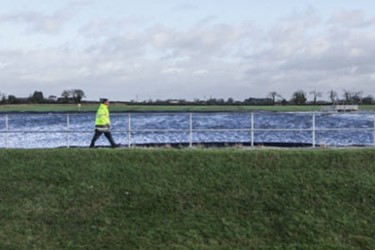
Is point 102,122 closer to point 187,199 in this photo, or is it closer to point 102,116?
point 102,116

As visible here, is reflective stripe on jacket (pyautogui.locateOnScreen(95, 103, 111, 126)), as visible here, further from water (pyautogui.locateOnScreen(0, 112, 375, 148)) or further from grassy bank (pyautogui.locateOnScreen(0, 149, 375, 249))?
grassy bank (pyautogui.locateOnScreen(0, 149, 375, 249))

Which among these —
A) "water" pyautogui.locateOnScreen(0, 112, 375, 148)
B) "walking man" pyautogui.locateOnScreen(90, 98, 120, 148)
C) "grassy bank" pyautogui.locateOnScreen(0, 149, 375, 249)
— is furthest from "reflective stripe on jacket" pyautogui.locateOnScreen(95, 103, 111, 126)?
"grassy bank" pyautogui.locateOnScreen(0, 149, 375, 249)

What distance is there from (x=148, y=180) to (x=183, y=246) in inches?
125

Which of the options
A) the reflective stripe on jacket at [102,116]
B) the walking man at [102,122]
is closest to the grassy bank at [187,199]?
the walking man at [102,122]

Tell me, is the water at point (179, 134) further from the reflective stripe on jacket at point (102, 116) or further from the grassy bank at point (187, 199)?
the grassy bank at point (187, 199)

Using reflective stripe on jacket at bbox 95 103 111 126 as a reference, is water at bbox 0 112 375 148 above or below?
below

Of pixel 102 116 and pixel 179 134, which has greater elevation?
pixel 102 116

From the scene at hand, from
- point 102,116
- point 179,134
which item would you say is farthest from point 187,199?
point 179,134

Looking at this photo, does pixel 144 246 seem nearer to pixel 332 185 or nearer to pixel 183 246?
pixel 183 246

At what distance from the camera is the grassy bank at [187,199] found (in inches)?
502

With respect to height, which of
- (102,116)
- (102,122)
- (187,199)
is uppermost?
(102,116)

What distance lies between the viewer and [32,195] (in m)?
14.7

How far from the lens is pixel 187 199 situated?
1429 centimetres

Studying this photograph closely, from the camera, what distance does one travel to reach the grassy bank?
41.8 ft
